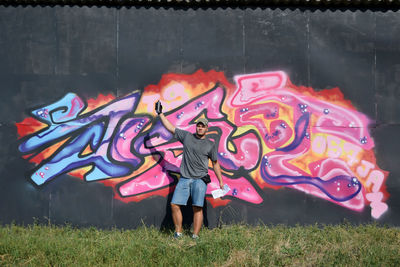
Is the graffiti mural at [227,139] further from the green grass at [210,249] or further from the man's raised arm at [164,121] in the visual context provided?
the green grass at [210,249]

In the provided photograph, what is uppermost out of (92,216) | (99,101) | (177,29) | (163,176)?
(177,29)

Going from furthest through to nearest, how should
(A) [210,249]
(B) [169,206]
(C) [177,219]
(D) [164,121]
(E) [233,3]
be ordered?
(E) [233,3]
(B) [169,206]
(D) [164,121]
(C) [177,219]
(A) [210,249]

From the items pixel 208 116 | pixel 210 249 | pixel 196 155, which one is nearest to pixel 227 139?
pixel 208 116

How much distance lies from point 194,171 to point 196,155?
0.24 m

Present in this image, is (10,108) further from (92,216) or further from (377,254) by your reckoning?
(377,254)

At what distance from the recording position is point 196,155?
17.7 feet

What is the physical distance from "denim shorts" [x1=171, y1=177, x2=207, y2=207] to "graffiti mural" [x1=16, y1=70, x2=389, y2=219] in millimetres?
619

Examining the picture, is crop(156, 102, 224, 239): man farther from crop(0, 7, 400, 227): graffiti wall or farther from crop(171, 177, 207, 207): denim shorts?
crop(0, 7, 400, 227): graffiti wall


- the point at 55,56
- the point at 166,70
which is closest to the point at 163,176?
the point at 166,70

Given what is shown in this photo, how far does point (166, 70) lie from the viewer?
19.9 ft

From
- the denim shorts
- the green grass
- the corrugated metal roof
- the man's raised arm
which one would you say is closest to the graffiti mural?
the man's raised arm

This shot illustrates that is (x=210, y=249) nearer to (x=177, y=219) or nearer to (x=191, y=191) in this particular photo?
(x=177, y=219)

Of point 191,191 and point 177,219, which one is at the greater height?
point 191,191

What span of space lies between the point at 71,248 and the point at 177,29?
3.71 metres
